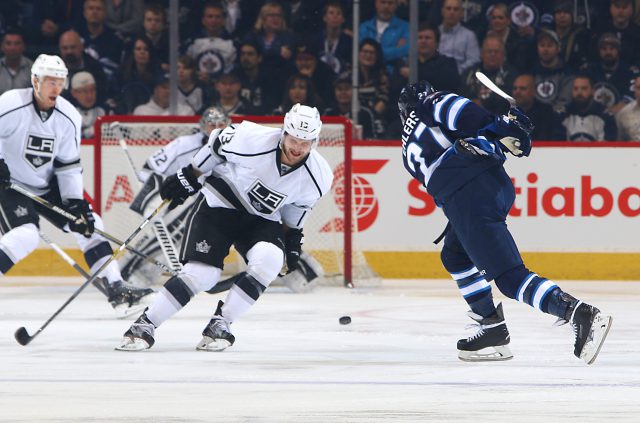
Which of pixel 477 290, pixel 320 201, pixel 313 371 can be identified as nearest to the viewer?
pixel 313 371

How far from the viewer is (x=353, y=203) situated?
25.8ft

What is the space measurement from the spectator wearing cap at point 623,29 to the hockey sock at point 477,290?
4.39 m

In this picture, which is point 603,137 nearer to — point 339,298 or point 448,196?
point 339,298

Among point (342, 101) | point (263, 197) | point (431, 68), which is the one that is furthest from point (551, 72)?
point (263, 197)

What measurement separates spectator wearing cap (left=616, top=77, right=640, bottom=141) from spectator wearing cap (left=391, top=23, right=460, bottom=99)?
101 cm

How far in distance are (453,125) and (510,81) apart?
426 centimetres

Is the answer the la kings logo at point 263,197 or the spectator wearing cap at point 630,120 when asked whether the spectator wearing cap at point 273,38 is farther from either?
the la kings logo at point 263,197

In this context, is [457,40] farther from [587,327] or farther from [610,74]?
[587,327]

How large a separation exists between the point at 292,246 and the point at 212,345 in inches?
19.6

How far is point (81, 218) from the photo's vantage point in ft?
19.7

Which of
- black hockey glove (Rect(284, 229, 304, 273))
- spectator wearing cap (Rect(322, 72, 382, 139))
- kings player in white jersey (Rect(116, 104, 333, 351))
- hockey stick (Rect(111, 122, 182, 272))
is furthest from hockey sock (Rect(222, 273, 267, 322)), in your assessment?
spectator wearing cap (Rect(322, 72, 382, 139))

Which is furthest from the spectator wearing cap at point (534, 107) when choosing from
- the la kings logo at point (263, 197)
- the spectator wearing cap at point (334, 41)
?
the la kings logo at point (263, 197)

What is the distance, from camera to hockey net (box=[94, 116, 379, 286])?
7762mm

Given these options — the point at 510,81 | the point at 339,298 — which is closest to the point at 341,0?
the point at 510,81
